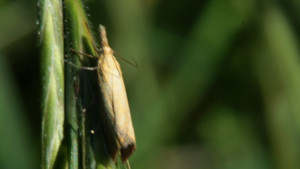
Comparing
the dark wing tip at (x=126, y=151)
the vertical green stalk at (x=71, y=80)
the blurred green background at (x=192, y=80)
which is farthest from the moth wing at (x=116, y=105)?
the blurred green background at (x=192, y=80)

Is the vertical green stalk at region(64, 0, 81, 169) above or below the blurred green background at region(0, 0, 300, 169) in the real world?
above

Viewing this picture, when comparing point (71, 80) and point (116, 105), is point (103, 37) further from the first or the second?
point (71, 80)

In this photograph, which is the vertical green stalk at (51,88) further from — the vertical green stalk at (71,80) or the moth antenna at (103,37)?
the moth antenna at (103,37)

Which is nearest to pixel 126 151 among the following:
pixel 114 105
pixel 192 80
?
pixel 114 105

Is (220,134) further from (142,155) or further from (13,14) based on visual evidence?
(13,14)

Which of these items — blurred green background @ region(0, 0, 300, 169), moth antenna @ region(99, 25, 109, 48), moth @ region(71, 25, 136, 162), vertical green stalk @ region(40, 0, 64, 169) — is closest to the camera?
vertical green stalk @ region(40, 0, 64, 169)

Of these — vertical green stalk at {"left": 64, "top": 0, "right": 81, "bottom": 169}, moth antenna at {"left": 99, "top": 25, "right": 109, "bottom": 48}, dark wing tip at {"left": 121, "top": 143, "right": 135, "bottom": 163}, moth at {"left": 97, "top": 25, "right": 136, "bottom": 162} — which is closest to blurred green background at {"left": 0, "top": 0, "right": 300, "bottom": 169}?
moth antenna at {"left": 99, "top": 25, "right": 109, "bottom": 48}

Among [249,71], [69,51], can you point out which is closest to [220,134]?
[249,71]

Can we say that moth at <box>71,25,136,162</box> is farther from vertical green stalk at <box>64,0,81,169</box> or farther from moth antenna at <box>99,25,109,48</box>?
vertical green stalk at <box>64,0,81,169</box>
